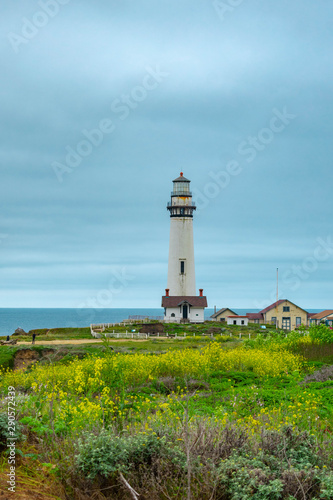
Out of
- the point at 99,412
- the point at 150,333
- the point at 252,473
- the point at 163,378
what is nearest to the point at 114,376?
the point at 99,412

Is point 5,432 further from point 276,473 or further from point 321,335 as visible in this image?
point 321,335

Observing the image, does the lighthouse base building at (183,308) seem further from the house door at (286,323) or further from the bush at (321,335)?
the bush at (321,335)

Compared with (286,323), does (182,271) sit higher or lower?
higher

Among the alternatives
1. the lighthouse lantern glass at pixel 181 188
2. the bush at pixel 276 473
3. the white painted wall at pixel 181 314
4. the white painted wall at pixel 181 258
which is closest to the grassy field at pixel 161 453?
the bush at pixel 276 473

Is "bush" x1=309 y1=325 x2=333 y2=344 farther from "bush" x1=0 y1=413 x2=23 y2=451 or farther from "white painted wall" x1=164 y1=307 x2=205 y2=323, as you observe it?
"white painted wall" x1=164 y1=307 x2=205 y2=323

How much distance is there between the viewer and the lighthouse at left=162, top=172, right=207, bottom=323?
2458 inches

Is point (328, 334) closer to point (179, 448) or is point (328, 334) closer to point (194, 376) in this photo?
point (194, 376)

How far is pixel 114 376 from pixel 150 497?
2764 mm

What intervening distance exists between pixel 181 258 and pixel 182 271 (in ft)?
5.56

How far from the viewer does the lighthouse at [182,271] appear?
62.4 metres

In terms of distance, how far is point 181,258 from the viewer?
62750 millimetres

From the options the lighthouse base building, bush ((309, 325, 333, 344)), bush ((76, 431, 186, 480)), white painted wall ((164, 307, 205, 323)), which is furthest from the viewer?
white painted wall ((164, 307, 205, 323))

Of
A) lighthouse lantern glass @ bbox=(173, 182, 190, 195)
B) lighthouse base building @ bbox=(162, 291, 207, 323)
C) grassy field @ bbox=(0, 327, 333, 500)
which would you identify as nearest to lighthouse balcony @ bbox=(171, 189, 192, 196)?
lighthouse lantern glass @ bbox=(173, 182, 190, 195)

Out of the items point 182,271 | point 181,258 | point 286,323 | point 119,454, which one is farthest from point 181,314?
point 119,454
